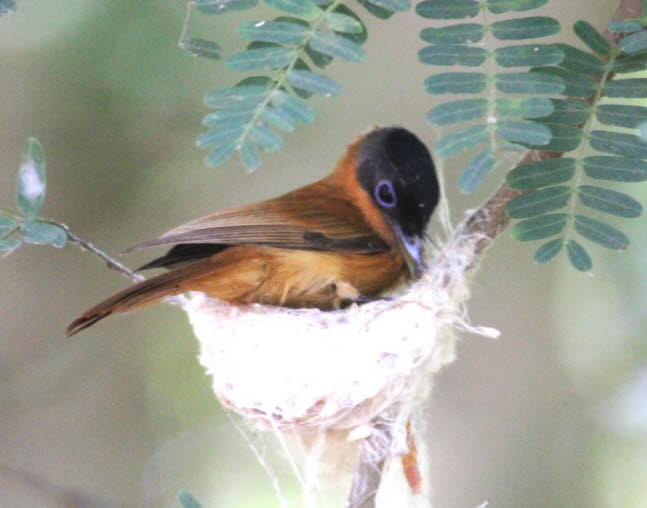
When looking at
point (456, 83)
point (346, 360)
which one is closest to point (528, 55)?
point (456, 83)

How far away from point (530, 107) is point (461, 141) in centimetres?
20

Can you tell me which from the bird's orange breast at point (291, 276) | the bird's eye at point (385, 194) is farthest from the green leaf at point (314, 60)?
the bird's eye at point (385, 194)

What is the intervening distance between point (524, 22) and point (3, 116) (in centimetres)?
357

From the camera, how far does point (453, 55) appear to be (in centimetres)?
273

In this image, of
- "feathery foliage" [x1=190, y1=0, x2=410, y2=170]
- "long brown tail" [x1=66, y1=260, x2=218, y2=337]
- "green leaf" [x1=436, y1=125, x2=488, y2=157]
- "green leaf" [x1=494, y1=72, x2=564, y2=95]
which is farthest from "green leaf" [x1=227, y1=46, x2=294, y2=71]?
"long brown tail" [x1=66, y1=260, x2=218, y2=337]

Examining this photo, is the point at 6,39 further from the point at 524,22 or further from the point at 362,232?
the point at 524,22

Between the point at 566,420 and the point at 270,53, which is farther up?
the point at 270,53

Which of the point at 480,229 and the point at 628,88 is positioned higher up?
the point at 628,88

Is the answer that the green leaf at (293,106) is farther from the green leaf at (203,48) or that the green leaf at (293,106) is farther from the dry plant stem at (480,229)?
the dry plant stem at (480,229)

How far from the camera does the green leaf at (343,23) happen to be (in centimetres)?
256

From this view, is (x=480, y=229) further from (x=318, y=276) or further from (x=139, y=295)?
(x=139, y=295)

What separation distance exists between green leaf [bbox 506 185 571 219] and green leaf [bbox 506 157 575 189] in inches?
1.3

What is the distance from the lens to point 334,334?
3.48 m

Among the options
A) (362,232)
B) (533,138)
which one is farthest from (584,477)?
(533,138)
